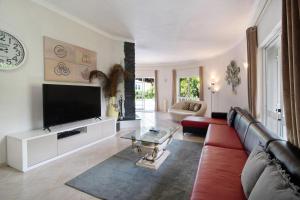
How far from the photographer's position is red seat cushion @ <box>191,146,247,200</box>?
136 centimetres

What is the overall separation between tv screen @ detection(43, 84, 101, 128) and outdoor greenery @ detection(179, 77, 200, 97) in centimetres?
583

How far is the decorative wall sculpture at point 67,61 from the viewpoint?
3355 millimetres

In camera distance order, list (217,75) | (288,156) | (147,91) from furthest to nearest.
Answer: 1. (147,91)
2. (217,75)
3. (288,156)

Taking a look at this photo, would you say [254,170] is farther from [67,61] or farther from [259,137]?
[67,61]

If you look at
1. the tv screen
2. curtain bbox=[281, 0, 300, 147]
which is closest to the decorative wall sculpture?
the tv screen

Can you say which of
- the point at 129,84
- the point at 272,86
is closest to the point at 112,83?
the point at 129,84

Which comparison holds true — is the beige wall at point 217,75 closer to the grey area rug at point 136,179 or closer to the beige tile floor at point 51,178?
the grey area rug at point 136,179

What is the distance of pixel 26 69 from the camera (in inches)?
118

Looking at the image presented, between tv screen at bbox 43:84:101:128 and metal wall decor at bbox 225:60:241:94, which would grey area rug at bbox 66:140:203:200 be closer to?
tv screen at bbox 43:84:101:128

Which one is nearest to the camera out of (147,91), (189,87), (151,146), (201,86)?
(151,146)

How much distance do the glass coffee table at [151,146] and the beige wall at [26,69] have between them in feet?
5.81

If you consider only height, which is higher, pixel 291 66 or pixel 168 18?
pixel 168 18

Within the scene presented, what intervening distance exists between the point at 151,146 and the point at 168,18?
103 inches

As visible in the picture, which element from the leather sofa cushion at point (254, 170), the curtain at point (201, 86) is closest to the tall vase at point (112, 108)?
the leather sofa cushion at point (254, 170)
